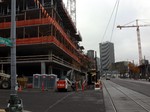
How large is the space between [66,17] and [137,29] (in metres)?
65.0

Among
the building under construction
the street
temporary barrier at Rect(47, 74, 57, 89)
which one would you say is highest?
the building under construction

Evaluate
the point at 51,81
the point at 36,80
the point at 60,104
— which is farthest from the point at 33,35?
the point at 60,104

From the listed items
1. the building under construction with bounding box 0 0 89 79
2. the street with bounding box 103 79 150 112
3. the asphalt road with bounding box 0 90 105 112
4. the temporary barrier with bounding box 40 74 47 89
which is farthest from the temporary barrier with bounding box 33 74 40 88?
the asphalt road with bounding box 0 90 105 112

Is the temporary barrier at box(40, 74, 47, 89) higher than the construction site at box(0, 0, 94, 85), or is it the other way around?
the construction site at box(0, 0, 94, 85)

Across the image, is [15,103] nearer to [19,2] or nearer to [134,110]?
[134,110]

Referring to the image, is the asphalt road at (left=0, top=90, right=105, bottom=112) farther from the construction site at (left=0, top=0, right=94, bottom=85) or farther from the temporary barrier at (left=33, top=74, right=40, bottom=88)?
the construction site at (left=0, top=0, right=94, bottom=85)

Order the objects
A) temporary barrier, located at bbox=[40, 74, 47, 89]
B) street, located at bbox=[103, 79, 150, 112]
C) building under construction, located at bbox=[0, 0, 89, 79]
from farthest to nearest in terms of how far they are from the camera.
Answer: building under construction, located at bbox=[0, 0, 89, 79], temporary barrier, located at bbox=[40, 74, 47, 89], street, located at bbox=[103, 79, 150, 112]

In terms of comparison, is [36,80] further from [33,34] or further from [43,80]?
[33,34]

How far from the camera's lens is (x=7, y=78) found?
4466 centimetres

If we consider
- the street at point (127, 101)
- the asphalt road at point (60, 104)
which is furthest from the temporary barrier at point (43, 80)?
the asphalt road at point (60, 104)

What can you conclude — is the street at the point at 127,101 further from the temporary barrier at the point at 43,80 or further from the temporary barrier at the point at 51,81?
the temporary barrier at the point at 43,80

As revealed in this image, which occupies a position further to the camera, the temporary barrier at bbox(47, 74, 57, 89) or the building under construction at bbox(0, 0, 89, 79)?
the building under construction at bbox(0, 0, 89, 79)

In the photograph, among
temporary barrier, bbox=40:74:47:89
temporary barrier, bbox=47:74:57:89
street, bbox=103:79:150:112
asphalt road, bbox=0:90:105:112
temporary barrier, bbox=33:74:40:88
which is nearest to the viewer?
street, bbox=103:79:150:112

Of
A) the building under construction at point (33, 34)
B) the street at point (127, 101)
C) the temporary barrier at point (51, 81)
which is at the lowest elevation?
the street at point (127, 101)
